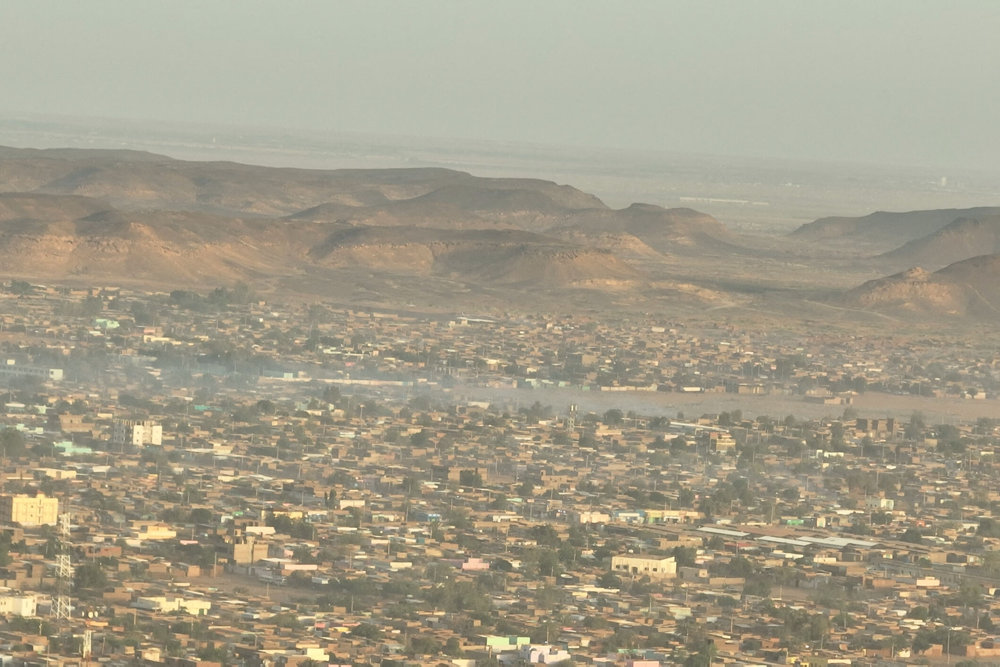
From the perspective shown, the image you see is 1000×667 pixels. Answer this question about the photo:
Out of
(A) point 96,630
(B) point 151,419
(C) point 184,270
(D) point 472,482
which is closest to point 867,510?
(D) point 472,482

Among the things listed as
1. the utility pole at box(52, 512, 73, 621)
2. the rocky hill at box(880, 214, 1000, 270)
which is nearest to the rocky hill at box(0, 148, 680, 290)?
the rocky hill at box(880, 214, 1000, 270)

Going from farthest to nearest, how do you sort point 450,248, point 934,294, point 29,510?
point 450,248 → point 934,294 → point 29,510

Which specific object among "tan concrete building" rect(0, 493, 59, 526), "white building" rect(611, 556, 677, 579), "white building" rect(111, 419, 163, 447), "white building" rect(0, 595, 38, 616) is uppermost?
"white building" rect(0, 595, 38, 616)

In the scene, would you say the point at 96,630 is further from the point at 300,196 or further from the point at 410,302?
the point at 300,196

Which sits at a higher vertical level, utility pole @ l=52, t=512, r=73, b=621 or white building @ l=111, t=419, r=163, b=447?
utility pole @ l=52, t=512, r=73, b=621

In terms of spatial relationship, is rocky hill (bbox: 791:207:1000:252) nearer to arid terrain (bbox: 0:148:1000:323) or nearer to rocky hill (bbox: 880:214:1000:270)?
arid terrain (bbox: 0:148:1000:323)

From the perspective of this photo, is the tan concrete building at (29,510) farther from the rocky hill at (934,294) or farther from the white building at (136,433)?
the rocky hill at (934,294)

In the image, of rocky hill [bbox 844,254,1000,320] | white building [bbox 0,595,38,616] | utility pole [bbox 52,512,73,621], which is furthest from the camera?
rocky hill [bbox 844,254,1000,320]

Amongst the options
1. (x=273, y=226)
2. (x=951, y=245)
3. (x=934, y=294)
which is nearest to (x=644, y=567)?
(x=934, y=294)

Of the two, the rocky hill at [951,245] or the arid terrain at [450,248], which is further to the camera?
the rocky hill at [951,245]

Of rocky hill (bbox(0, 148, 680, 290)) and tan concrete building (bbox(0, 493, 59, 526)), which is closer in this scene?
tan concrete building (bbox(0, 493, 59, 526))

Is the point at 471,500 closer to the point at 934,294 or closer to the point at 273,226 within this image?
the point at 934,294

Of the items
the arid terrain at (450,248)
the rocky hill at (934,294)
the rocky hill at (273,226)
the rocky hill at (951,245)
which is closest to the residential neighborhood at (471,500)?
the arid terrain at (450,248)
